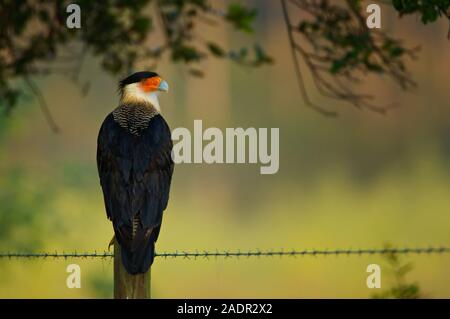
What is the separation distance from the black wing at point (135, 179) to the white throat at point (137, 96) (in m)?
0.55

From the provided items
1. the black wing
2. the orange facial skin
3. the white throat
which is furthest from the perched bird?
the orange facial skin

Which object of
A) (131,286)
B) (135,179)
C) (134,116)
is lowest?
(131,286)

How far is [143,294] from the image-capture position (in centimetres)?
539

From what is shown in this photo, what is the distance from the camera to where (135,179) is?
19.7ft

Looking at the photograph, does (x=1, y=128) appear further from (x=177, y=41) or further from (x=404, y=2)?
(x=404, y=2)

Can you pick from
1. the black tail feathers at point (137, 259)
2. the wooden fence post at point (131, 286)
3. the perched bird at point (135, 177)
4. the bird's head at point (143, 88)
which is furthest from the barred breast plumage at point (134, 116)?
the wooden fence post at point (131, 286)

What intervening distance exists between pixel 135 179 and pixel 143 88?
122 cm

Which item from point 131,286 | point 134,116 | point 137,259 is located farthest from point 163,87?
point 131,286

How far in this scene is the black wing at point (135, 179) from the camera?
5.82 m

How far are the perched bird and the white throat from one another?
1.01 feet

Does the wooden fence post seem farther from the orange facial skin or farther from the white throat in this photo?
the orange facial skin

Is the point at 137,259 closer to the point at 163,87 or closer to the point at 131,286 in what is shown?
the point at 131,286

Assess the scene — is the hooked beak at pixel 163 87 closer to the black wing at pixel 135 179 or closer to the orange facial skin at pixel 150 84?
the orange facial skin at pixel 150 84
